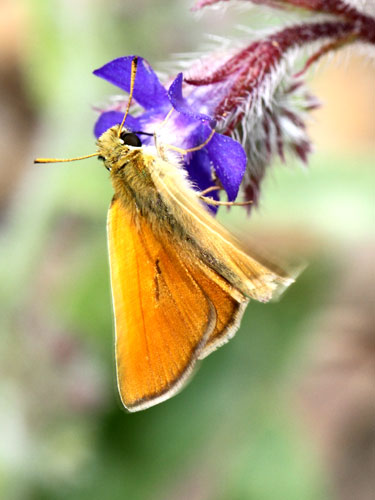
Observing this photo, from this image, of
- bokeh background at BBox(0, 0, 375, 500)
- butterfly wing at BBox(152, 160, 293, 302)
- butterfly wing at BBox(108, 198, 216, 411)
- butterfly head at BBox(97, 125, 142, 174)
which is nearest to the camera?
butterfly wing at BBox(152, 160, 293, 302)

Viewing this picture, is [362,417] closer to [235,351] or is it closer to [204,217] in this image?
[235,351]

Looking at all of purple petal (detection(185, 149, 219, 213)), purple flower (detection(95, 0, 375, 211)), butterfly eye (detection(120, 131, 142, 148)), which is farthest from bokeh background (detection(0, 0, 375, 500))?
butterfly eye (detection(120, 131, 142, 148))

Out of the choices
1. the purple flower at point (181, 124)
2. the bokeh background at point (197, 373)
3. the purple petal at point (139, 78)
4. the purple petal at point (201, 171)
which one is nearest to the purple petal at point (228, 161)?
the purple flower at point (181, 124)

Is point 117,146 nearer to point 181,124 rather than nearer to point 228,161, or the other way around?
point 181,124

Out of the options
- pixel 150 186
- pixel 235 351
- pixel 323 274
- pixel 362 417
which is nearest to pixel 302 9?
pixel 150 186

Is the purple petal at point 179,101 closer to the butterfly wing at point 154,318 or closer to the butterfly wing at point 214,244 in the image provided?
the butterfly wing at point 214,244

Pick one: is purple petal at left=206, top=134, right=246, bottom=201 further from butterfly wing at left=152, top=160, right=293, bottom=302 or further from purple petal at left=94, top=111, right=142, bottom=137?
purple petal at left=94, top=111, right=142, bottom=137
